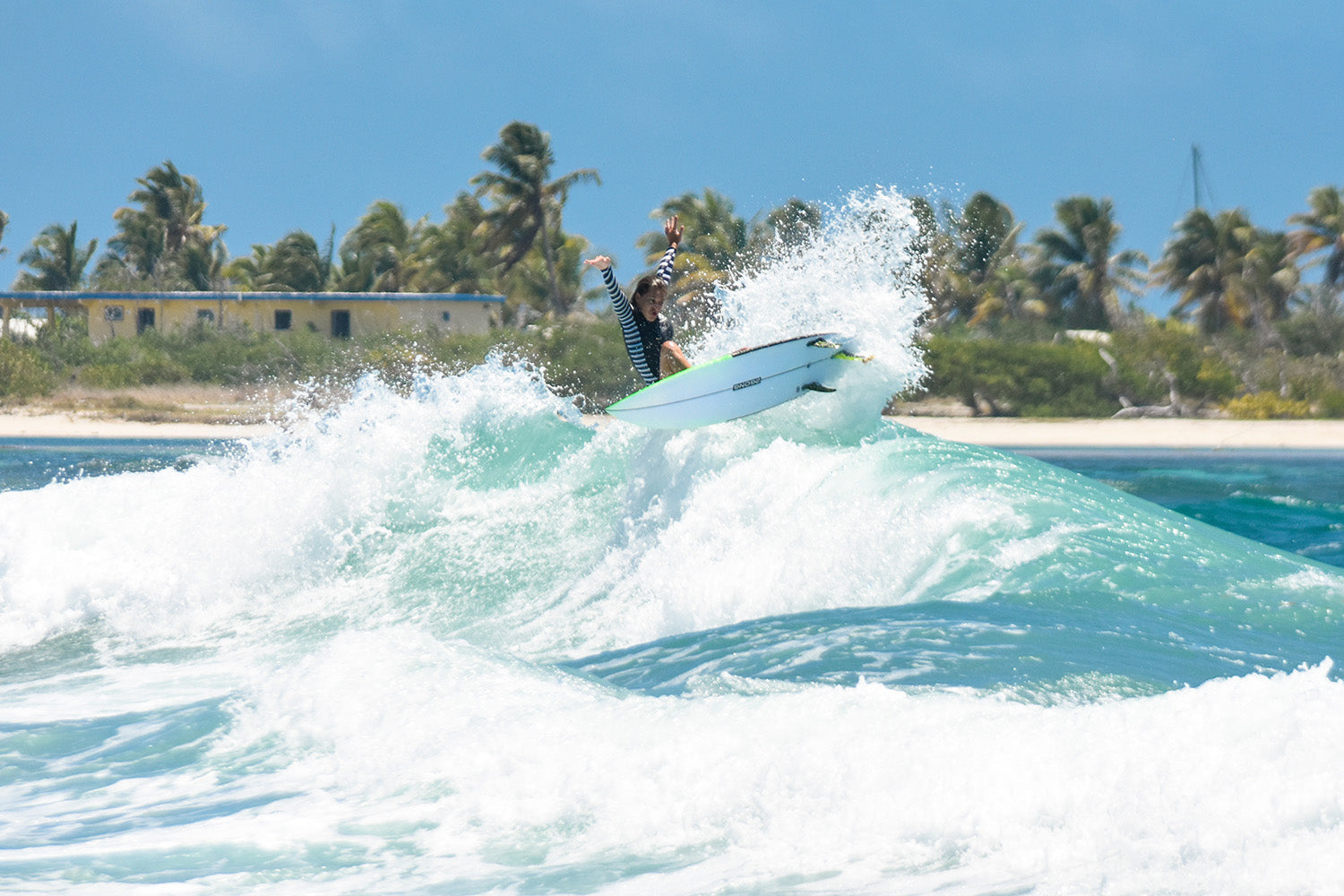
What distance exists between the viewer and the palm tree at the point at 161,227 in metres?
59.3

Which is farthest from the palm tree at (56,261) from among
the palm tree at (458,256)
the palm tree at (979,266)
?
the palm tree at (979,266)

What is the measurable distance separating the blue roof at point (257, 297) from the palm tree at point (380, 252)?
8431 millimetres

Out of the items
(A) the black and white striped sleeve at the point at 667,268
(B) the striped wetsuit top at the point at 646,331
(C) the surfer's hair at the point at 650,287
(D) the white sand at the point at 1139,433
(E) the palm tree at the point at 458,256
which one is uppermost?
(E) the palm tree at the point at 458,256

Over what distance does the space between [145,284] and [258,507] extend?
47208mm

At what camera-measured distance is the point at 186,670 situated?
807cm

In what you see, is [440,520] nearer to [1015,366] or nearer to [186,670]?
[186,670]

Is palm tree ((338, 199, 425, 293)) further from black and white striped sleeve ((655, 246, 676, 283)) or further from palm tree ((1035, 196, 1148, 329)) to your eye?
black and white striped sleeve ((655, 246, 676, 283))

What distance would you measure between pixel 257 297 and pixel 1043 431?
89.7 feet

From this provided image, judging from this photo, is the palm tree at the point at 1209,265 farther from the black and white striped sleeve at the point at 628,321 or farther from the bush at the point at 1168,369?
the black and white striped sleeve at the point at 628,321

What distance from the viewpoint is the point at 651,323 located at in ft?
32.9

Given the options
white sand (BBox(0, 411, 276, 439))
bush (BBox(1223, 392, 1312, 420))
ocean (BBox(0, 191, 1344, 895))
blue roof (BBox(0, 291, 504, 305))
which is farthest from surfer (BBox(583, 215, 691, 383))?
blue roof (BBox(0, 291, 504, 305))

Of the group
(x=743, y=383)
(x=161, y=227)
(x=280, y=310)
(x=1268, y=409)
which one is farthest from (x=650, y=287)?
(x=161, y=227)

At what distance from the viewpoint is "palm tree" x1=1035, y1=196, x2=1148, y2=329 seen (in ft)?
153

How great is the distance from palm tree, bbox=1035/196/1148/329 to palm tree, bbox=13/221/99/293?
44082 mm
